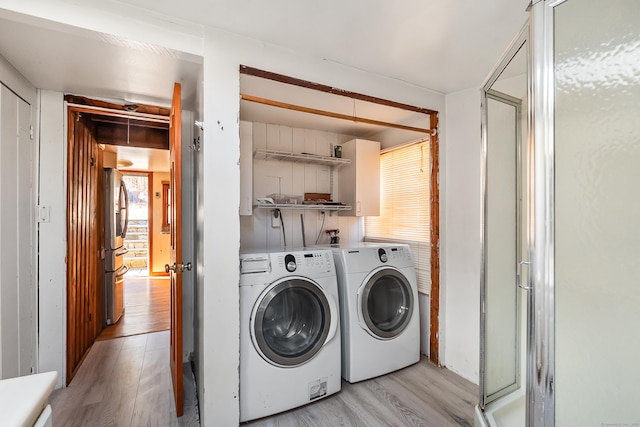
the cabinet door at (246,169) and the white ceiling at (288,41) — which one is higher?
the white ceiling at (288,41)

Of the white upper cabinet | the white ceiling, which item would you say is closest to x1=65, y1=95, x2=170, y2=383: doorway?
the white ceiling

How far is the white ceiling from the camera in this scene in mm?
1401

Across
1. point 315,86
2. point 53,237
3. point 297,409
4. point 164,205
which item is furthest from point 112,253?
point 315,86

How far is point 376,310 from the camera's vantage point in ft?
7.61

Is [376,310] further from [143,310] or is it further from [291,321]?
[143,310]

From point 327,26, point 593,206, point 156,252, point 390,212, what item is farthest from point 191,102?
point 156,252

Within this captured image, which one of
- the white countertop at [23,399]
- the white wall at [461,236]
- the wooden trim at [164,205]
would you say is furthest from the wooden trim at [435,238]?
the wooden trim at [164,205]

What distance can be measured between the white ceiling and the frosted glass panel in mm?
528

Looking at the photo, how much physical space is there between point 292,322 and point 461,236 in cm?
146

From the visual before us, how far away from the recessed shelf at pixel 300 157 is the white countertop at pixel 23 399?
2.06m

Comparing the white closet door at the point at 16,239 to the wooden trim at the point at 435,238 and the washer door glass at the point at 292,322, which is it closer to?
the washer door glass at the point at 292,322

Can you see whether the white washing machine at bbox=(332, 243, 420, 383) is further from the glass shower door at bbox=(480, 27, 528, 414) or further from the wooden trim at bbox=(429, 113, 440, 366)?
the glass shower door at bbox=(480, 27, 528, 414)

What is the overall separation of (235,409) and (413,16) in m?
2.30

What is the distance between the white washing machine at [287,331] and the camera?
69.1 inches
